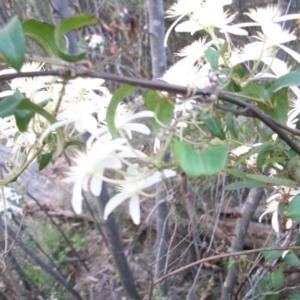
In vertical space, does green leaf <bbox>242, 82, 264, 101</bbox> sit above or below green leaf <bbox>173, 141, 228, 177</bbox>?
above

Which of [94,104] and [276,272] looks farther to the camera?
[276,272]

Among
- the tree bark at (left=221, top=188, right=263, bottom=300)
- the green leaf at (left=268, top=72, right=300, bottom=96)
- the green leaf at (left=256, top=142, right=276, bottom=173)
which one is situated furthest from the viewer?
the tree bark at (left=221, top=188, right=263, bottom=300)

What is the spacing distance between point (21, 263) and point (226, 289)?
1.13 m

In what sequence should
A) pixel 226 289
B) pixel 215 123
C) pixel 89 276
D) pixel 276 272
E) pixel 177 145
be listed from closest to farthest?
pixel 177 145 → pixel 215 123 → pixel 276 272 → pixel 226 289 → pixel 89 276

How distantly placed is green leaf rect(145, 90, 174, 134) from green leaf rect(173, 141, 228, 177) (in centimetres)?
5

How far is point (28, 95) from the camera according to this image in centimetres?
59

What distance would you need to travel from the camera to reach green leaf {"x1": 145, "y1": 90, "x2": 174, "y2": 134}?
45 centimetres

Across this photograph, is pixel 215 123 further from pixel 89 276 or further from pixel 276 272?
pixel 89 276

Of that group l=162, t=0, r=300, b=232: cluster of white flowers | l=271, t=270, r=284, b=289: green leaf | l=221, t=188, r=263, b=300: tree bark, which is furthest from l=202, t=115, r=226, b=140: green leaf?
l=221, t=188, r=263, b=300: tree bark

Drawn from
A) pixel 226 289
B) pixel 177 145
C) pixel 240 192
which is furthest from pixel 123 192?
pixel 240 192

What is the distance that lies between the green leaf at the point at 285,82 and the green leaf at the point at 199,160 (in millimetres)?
151

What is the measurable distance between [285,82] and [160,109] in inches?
6.2

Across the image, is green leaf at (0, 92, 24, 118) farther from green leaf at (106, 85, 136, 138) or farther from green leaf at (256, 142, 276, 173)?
green leaf at (256, 142, 276, 173)

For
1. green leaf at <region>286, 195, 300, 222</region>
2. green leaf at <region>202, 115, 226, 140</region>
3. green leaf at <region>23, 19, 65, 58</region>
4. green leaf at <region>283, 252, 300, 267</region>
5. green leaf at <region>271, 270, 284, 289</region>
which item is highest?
green leaf at <region>23, 19, 65, 58</region>
